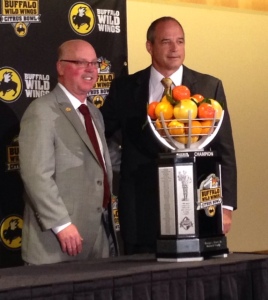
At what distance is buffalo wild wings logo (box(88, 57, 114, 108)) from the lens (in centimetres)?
450

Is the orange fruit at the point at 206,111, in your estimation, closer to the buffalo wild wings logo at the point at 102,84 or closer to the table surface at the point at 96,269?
the table surface at the point at 96,269

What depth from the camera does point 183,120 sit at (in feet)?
9.02

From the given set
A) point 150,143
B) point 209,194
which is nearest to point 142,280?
point 209,194

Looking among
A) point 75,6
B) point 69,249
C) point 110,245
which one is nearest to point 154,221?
point 110,245

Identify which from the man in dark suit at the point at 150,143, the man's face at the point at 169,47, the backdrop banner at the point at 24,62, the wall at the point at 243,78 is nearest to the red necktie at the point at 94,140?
the man in dark suit at the point at 150,143

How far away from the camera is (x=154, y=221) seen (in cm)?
344

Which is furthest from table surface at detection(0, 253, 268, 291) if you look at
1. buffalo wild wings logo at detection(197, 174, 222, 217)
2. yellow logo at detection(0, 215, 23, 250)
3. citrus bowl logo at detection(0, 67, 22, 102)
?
citrus bowl logo at detection(0, 67, 22, 102)

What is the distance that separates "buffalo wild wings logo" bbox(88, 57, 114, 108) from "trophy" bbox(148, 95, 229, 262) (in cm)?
171

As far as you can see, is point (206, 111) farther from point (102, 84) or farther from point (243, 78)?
point (243, 78)

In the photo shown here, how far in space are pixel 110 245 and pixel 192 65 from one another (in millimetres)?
2270

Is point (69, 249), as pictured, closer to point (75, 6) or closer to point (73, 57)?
point (73, 57)

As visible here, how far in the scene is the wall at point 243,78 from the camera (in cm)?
539

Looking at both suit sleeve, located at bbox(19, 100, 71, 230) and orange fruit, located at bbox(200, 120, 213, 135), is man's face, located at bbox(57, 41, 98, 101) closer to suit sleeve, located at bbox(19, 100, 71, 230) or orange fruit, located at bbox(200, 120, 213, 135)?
suit sleeve, located at bbox(19, 100, 71, 230)

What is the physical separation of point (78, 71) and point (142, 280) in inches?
48.1
